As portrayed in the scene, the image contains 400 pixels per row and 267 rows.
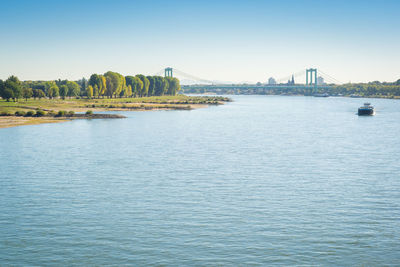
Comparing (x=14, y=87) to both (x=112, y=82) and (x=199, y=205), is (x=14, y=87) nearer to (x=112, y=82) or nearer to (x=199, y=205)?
(x=112, y=82)

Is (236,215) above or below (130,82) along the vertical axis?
below

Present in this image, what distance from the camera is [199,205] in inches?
1125

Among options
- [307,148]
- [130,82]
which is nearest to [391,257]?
[307,148]

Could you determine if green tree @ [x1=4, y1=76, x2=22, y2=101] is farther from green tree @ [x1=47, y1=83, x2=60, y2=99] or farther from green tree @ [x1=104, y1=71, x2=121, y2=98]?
green tree @ [x1=104, y1=71, x2=121, y2=98]

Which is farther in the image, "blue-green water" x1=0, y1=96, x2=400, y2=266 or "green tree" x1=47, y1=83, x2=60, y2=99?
"green tree" x1=47, y1=83, x2=60, y2=99

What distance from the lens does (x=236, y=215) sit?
26594mm

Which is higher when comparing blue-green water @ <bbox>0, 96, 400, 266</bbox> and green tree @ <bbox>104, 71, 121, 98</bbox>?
green tree @ <bbox>104, 71, 121, 98</bbox>

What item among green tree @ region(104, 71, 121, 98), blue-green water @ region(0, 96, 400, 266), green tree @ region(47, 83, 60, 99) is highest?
green tree @ region(104, 71, 121, 98)

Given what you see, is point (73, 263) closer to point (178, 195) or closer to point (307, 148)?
point (178, 195)

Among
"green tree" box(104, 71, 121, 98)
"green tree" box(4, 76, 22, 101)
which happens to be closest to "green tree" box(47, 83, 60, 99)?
"green tree" box(104, 71, 121, 98)

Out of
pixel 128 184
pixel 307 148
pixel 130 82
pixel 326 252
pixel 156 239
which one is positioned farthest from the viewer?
pixel 130 82

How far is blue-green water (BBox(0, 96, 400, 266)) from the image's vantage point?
2108cm

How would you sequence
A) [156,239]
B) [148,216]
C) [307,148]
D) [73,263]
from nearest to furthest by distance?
[73,263], [156,239], [148,216], [307,148]

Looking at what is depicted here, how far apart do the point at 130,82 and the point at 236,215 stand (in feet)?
545
